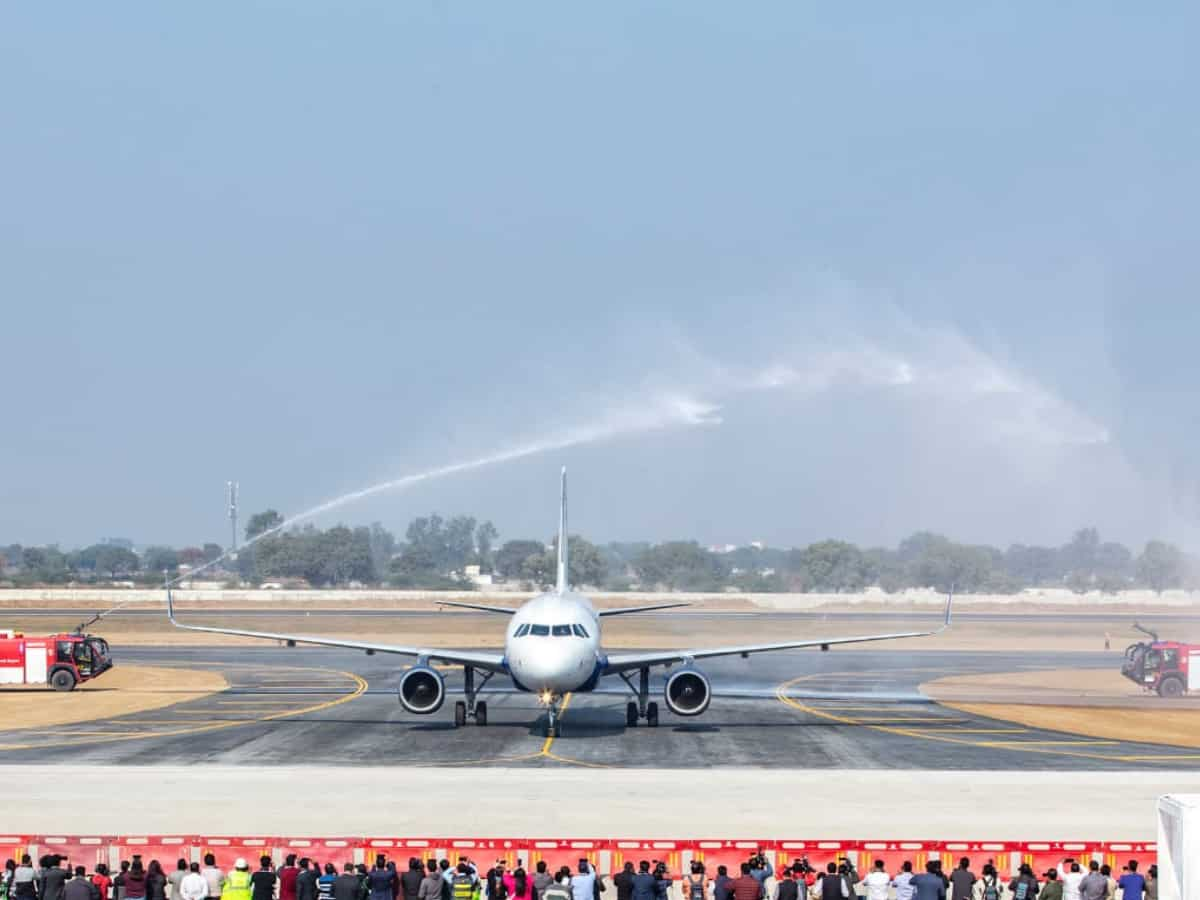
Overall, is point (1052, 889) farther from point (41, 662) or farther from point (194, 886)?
point (41, 662)

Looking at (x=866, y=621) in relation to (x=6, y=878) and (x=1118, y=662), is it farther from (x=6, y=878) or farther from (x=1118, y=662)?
(x=6, y=878)

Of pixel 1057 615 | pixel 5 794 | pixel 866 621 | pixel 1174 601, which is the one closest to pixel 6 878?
pixel 5 794

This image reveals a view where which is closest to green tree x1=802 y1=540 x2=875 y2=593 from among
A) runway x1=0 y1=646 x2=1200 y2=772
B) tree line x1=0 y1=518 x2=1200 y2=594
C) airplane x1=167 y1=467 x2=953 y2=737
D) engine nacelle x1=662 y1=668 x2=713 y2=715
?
tree line x1=0 y1=518 x2=1200 y2=594

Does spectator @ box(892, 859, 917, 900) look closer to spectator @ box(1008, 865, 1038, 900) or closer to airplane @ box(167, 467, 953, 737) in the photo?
spectator @ box(1008, 865, 1038, 900)

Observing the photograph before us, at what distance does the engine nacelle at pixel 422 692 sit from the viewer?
50625 mm

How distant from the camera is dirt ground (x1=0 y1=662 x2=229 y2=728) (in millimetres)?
56500

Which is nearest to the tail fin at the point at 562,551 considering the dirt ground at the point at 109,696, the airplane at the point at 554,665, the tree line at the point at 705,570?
the airplane at the point at 554,665

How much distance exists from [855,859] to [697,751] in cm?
1935

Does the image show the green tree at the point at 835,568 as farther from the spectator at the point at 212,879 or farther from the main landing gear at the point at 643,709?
the spectator at the point at 212,879

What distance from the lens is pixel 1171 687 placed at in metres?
66.6

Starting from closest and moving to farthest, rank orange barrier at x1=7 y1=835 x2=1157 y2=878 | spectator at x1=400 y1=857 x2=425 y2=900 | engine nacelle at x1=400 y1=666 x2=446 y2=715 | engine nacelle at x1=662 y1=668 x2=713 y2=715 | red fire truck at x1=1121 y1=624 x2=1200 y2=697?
spectator at x1=400 y1=857 x2=425 y2=900
orange barrier at x1=7 y1=835 x2=1157 y2=878
engine nacelle at x1=400 y1=666 x2=446 y2=715
engine nacelle at x1=662 y1=668 x2=713 y2=715
red fire truck at x1=1121 y1=624 x2=1200 y2=697

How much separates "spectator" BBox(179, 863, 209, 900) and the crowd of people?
17 mm

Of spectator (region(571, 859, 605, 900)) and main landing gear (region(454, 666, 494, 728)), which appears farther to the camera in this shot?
main landing gear (region(454, 666, 494, 728))

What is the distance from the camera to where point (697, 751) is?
154 ft
